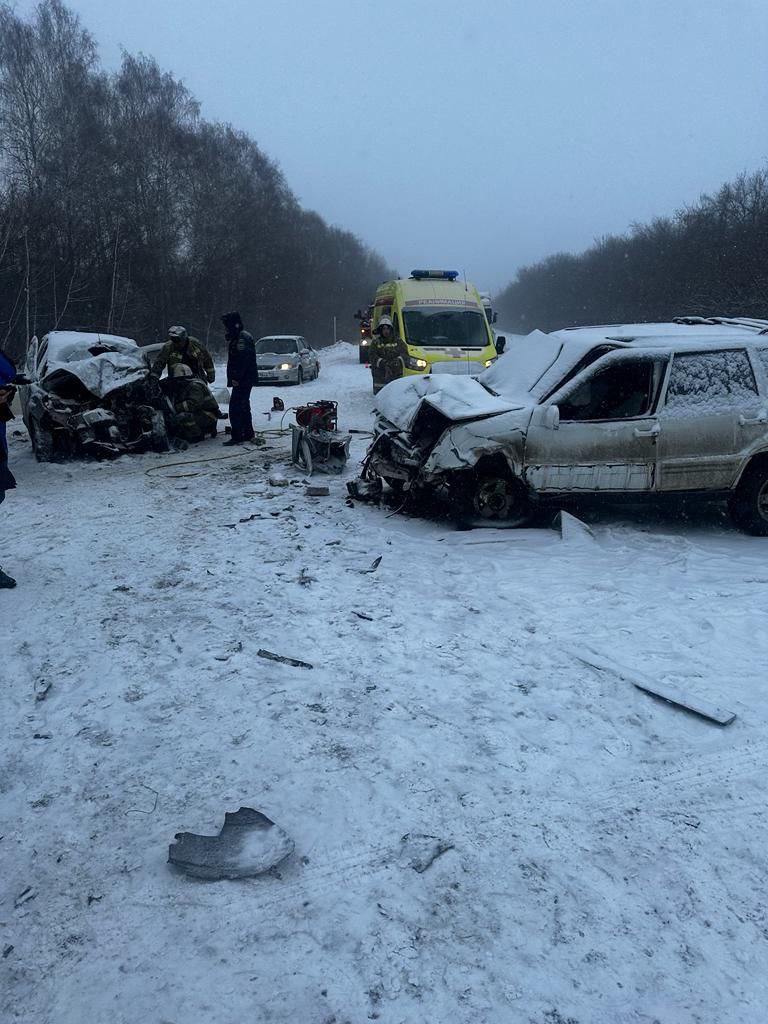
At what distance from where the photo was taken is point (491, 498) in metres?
6.12

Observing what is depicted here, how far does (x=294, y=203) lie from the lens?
179 feet

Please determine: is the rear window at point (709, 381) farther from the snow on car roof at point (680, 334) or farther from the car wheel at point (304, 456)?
the car wheel at point (304, 456)

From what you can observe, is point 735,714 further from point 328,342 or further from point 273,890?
point 328,342

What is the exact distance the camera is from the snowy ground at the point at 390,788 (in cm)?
199

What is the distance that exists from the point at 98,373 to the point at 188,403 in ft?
4.59

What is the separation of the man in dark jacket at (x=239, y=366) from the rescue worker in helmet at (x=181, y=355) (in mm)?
451

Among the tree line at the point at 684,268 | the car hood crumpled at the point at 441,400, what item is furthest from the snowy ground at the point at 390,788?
the tree line at the point at 684,268

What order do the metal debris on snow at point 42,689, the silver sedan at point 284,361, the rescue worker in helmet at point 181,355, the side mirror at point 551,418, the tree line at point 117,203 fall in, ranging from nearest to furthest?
the metal debris on snow at point 42,689 → the side mirror at point 551,418 → the rescue worker in helmet at point 181,355 → the silver sedan at point 284,361 → the tree line at point 117,203

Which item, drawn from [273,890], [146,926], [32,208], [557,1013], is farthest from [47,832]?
[32,208]

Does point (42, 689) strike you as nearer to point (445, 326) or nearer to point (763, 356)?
point (763, 356)

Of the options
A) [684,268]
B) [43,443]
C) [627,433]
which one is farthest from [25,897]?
[684,268]

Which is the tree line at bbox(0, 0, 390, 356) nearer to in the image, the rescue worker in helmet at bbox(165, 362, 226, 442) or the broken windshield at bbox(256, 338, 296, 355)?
the broken windshield at bbox(256, 338, 296, 355)

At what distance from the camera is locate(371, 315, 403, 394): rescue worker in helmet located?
42.0ft

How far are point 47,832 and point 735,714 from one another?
3100 millimetres
